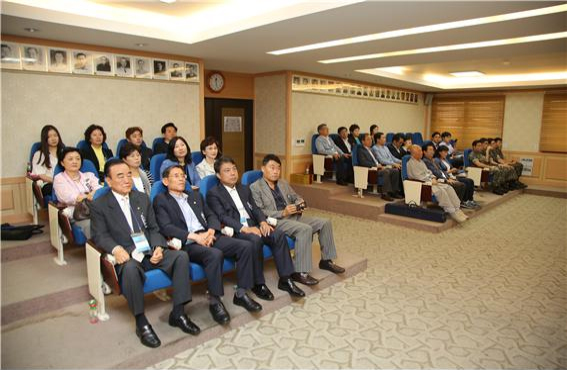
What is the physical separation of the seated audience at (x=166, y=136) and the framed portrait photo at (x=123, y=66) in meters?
0.94

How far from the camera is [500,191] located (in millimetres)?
8680

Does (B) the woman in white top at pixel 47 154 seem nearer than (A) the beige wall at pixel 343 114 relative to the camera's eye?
Yes

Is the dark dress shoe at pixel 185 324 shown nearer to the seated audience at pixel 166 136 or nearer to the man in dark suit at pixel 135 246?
the man in dark suit at pixel 135 246

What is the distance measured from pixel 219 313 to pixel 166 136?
367 centimetres

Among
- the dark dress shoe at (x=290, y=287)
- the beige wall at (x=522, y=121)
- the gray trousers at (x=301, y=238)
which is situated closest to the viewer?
the dark dress shoe at (x=290, y=287)

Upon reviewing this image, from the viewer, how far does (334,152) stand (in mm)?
8070

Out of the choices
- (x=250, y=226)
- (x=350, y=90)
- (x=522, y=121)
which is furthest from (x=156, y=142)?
(x=522, y=121)

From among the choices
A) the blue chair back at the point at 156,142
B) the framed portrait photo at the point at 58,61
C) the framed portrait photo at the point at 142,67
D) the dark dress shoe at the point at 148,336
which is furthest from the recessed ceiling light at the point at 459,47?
the dark dress shoe at the point at 148,336

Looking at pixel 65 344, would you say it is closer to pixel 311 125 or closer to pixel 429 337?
pixel 429 337

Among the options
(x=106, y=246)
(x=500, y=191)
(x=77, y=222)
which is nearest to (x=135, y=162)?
(x=77, y=222)

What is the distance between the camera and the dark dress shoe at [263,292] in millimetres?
3357

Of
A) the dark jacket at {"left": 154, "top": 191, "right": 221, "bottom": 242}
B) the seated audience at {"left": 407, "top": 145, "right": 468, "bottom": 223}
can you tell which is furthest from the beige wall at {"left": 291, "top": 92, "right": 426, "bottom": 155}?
the dark jacket at {"left": 154, "top": 191, "right": 221, "bottom": 242}

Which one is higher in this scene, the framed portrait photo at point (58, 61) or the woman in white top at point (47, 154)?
the framed portrait photo at point (58, 61)

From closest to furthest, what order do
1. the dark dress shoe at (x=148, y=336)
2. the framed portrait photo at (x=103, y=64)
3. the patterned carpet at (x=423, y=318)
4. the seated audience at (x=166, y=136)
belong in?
the dark dress shoe at (x=148, y=336), the patterned carpet at (x=423, y=318), the framed portrait photo at (x=103, y=64), the seated audience at (x=166, y=136)
